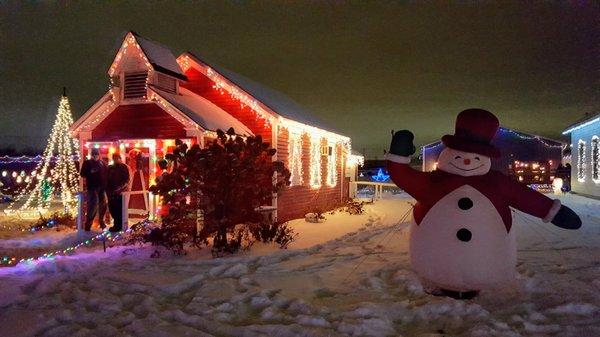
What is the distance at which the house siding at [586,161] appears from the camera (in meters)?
20.9

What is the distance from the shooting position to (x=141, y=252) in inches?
343

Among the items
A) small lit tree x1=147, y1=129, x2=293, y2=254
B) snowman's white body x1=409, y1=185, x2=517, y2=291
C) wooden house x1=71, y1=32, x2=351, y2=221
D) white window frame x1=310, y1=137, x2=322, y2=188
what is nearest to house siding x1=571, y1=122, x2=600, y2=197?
white window frame x1=310, y1=137, x2=322, y2=188

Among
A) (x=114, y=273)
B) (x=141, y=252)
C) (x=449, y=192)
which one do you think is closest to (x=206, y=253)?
(x=141, y=252)

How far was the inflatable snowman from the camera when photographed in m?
5.30

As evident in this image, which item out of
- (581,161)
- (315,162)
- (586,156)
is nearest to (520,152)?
(581,161)

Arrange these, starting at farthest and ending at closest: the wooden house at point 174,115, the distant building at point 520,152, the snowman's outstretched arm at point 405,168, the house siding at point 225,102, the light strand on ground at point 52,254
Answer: the distant building at point 520,152 → the house siding at point 225,102 → the wooden house at point 174,115 → the light strand on ground at point 52,254 → the snowman's outstretched arm at point 405,168

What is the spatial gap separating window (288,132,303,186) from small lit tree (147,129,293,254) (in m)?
4.72

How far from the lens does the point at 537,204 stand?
5.46 m

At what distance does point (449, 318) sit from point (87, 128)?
10649 millimetres

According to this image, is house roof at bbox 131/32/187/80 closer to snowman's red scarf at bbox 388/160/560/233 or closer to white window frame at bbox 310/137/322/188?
white window frame at bbox 310/137/322/188

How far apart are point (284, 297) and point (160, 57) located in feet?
28.2

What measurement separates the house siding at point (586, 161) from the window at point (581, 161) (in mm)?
203

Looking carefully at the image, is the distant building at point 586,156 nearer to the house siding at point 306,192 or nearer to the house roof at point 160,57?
the house siding at point 306,192

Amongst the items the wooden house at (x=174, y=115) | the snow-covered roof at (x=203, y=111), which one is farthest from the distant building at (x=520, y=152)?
the snow-covered roof at (x=203, y=111)
